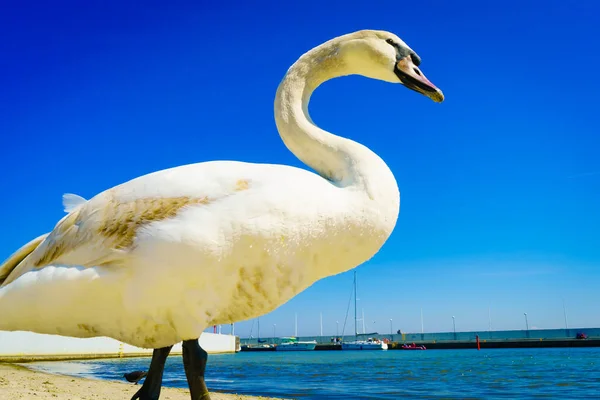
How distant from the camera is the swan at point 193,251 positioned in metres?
3.08

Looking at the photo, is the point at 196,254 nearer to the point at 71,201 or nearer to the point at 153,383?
the point at 153,383

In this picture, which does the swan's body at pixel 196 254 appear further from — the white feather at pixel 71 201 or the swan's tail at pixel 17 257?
the white feather at pixel 71 201

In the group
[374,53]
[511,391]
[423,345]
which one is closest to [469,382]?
[511,391]

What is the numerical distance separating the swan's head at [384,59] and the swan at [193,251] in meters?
0.97

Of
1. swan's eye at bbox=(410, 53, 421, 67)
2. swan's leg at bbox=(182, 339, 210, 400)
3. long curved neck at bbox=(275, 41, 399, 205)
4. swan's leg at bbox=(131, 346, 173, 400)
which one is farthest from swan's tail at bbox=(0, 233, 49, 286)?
swan's eye at bbox=(410, 53, 421, 67)

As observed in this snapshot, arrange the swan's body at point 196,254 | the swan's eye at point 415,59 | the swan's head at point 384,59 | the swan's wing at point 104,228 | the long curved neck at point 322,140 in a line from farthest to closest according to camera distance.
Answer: the swan's eye at point 415,59 < the swan's head at point 384,59 < the long curved neck at point 322,140 < the swan's wing at point 104,228 < the swan's body at point 196,254

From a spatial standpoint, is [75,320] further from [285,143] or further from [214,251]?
[285,143]

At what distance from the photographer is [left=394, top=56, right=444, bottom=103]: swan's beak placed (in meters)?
4.23

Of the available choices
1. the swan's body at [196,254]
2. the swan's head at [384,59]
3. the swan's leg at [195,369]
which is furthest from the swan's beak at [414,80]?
the swan's leg at [195,369]

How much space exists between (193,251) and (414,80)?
2.28m

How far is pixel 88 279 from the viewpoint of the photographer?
3148 mm

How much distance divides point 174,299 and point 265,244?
1.96 feet

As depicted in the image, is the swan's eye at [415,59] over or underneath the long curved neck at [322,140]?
over

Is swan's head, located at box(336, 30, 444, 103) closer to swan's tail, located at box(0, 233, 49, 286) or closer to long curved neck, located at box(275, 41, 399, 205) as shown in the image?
long curved neck, located at box(275, 41, 399, 205)
